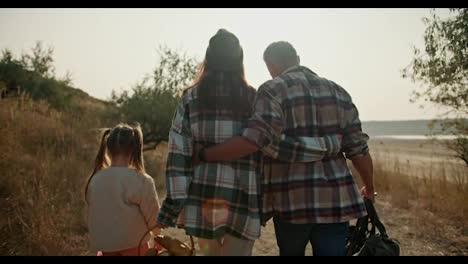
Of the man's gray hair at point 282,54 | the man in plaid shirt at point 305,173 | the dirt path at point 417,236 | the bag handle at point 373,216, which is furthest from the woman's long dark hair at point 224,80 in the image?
the dirt path at point 417,236

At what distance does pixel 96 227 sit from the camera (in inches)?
113

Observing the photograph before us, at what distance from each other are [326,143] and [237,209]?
0.68 m

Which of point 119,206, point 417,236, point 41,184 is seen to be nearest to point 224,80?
point 119,206

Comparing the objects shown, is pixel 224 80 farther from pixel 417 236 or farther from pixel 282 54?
pixel 417 236

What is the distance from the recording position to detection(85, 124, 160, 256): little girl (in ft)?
9.27

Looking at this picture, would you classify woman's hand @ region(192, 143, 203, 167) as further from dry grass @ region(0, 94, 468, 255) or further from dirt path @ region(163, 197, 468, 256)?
dirt path @ region(163, 197, 468, 256)

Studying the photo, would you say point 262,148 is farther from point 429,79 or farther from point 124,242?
point 429,79

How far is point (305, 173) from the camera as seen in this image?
2.56m

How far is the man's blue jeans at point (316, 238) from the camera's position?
2.54 meters

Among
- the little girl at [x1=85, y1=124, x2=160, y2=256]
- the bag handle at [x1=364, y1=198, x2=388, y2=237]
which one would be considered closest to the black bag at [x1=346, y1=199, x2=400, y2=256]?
the bag handle at [x1=364, y1=198, x2=388, y2=237]

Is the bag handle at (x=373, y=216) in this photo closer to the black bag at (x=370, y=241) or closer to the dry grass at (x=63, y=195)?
the black bag at (x=370, y=241)

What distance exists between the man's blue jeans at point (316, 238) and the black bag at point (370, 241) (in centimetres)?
14

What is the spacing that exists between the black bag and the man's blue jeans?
5.4 inches
